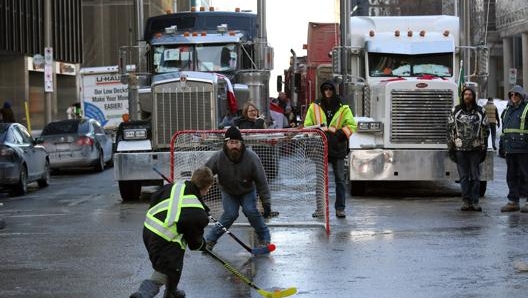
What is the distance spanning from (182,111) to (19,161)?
4435mm

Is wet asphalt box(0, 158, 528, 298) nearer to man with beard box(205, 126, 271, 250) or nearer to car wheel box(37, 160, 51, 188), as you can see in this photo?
man with beard box(205, 126, 271, 250)

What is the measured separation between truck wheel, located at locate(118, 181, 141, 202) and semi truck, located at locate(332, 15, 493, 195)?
404cm

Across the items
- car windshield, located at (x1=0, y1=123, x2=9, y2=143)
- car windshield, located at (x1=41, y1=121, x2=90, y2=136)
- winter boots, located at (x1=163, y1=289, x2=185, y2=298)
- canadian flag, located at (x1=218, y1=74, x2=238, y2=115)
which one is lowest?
winter boots, located at (x1=163, y1=289, x2=185, y2=298)

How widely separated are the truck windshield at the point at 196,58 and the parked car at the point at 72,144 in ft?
23.5

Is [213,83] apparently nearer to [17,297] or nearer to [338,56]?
[338,56]

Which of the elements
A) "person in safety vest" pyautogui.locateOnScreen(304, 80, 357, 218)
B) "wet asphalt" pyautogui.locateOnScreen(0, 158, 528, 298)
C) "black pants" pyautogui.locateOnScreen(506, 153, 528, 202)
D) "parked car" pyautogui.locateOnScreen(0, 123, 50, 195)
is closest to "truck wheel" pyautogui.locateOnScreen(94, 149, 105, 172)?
"parked car" pyautogui.locateOnScreen(0, 123, 50, 195)

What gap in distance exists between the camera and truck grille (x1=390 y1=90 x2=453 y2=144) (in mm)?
17109

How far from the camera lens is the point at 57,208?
1719 cm

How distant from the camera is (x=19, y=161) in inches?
792

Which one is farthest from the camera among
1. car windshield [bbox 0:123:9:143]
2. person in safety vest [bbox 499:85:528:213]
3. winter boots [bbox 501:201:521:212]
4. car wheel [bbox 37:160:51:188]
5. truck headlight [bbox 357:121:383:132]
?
car wheel [bbox 37:160:51:188]

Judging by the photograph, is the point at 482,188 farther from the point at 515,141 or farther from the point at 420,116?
the point at 515,141

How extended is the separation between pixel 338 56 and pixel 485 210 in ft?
17.1

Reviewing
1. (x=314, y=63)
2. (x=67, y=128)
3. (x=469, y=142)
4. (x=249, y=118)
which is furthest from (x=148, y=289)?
(x=314, y=63)

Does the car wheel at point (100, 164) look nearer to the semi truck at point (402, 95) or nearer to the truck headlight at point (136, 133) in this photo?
the truck headlight at point (136, 133)
